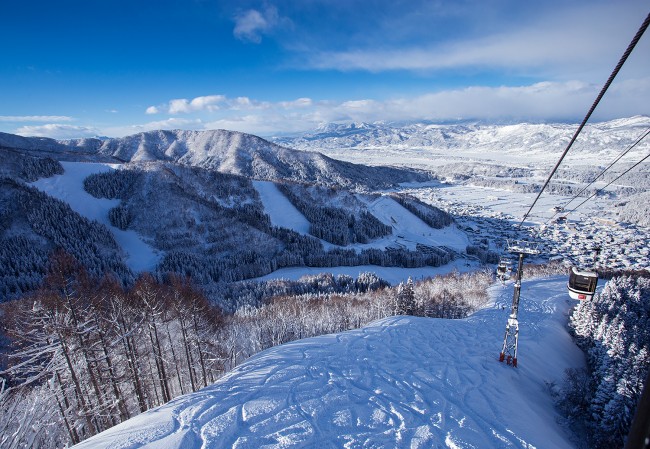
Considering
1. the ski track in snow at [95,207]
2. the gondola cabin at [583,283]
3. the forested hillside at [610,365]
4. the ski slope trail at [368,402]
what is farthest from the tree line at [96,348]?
the ski track in snow at [95,207]

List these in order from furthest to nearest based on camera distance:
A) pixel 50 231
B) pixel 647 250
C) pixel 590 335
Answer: pixel 647 250 → pixel 50 231 → pixel 590 335

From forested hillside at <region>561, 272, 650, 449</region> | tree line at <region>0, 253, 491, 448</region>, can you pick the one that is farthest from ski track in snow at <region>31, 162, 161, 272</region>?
forested hillside at <region>561, 272, 650, 449</region>

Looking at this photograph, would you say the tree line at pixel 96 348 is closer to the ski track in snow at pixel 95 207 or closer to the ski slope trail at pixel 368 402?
the ski slope trail at pixel 368 402

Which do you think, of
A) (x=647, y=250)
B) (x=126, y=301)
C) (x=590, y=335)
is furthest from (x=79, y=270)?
(x=647, y=250)

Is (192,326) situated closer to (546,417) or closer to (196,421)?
(196,421)

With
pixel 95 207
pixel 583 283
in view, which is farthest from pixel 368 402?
pixel 95 207

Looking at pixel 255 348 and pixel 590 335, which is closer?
pixel 590 335

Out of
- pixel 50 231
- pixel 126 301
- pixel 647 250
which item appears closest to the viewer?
pixel 126 301
